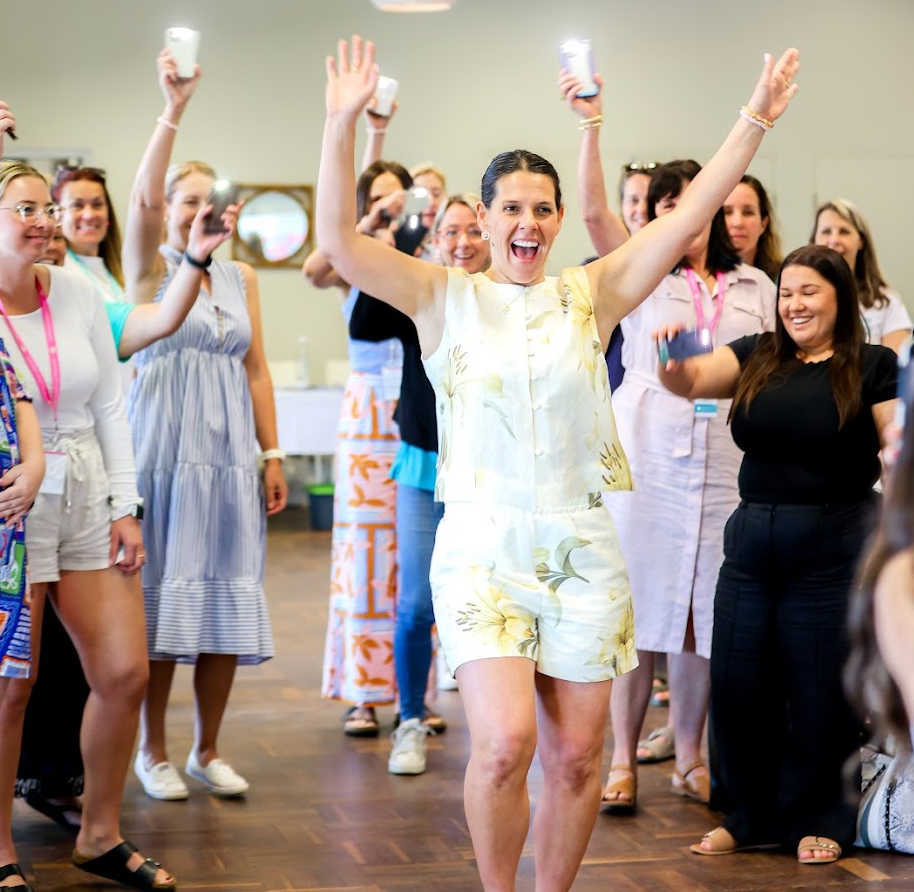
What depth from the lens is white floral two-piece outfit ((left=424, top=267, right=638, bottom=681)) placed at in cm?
254

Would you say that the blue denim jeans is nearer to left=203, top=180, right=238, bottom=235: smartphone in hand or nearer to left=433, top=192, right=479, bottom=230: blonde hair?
left=433, top=192, right=479, bottom=230: blonde hair

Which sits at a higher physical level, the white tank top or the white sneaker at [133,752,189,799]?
the white tank top

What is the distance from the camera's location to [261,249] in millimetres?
11680

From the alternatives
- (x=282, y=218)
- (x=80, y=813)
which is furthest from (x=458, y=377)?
(x=282, y=218)

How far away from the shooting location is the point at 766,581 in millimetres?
3426

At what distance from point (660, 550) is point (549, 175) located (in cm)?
143

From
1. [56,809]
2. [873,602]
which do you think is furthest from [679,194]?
[873,602]

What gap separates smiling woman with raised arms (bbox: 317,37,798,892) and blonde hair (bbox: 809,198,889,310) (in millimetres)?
2248

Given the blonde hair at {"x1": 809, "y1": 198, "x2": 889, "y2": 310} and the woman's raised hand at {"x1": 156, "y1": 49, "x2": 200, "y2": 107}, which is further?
the blonde hair at {"x1": 809, "y1": 198, "x2": 889, "y2": 310}

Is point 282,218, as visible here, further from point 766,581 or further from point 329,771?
point 766,581

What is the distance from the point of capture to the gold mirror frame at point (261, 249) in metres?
11.5

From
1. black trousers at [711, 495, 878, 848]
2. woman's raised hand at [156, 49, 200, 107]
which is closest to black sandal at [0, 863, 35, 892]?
black trousers at [711, 495, 878, 848]

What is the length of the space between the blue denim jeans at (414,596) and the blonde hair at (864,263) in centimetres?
173

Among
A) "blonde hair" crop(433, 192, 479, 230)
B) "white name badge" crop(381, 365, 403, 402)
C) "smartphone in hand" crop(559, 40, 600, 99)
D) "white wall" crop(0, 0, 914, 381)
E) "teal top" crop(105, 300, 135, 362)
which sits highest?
"white wall" crop(0, 0, 914, 381)
